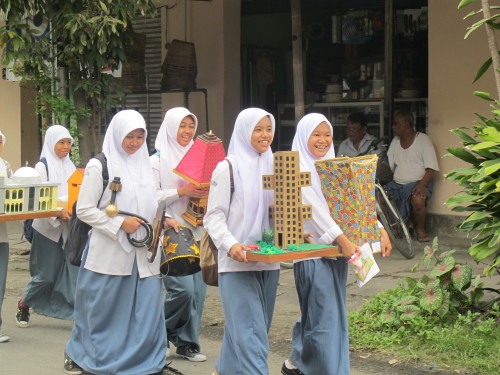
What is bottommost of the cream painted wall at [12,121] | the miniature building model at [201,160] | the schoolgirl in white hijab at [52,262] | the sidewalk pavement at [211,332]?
the sidewalk pavement at [211,332]

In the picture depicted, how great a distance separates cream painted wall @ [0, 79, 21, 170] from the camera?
1417 cm

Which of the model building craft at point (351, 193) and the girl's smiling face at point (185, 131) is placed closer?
the model building craft at point (351, 193)

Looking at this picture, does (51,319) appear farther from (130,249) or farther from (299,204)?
(299,204)

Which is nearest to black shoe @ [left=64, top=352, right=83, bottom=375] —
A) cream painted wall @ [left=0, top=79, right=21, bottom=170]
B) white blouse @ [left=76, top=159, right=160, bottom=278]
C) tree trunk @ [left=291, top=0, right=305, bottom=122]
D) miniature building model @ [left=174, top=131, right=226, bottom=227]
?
white blouse @ [left=76, top=159, right=160, bottom=278]

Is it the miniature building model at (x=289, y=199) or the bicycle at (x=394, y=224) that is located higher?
the miniature building model at (x=289, y=199)

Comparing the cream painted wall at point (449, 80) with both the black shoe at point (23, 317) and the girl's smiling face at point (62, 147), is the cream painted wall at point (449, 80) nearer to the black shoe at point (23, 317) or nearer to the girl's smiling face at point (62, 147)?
the girl's smiling face at point (62, 147)

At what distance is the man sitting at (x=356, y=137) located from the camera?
1083 centimetres

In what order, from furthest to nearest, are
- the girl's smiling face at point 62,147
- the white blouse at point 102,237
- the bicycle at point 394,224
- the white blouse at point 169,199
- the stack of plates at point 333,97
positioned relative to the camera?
the stack of plates at point 333,97, the bicycle at point 394,224, the girl's smiling face at point 62,147, the white blouse at point 169,199, the white blouse at point 102,237

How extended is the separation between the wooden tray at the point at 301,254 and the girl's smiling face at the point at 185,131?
183 centimetres

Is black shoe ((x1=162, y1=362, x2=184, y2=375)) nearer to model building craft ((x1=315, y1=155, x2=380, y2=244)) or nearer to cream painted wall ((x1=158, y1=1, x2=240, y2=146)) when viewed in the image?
model building craft ((x1=315, y1=155, x2=380, y2=244))

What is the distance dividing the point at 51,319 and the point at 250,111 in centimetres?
373

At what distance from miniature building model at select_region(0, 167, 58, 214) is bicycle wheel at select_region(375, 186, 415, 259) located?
3832 millimetres

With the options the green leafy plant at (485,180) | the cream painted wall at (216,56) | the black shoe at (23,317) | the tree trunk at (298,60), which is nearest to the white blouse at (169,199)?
the green leafy plant at (485,180)

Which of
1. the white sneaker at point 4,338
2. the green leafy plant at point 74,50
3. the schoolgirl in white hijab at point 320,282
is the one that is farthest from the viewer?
the green leafy plant at point 74,50
